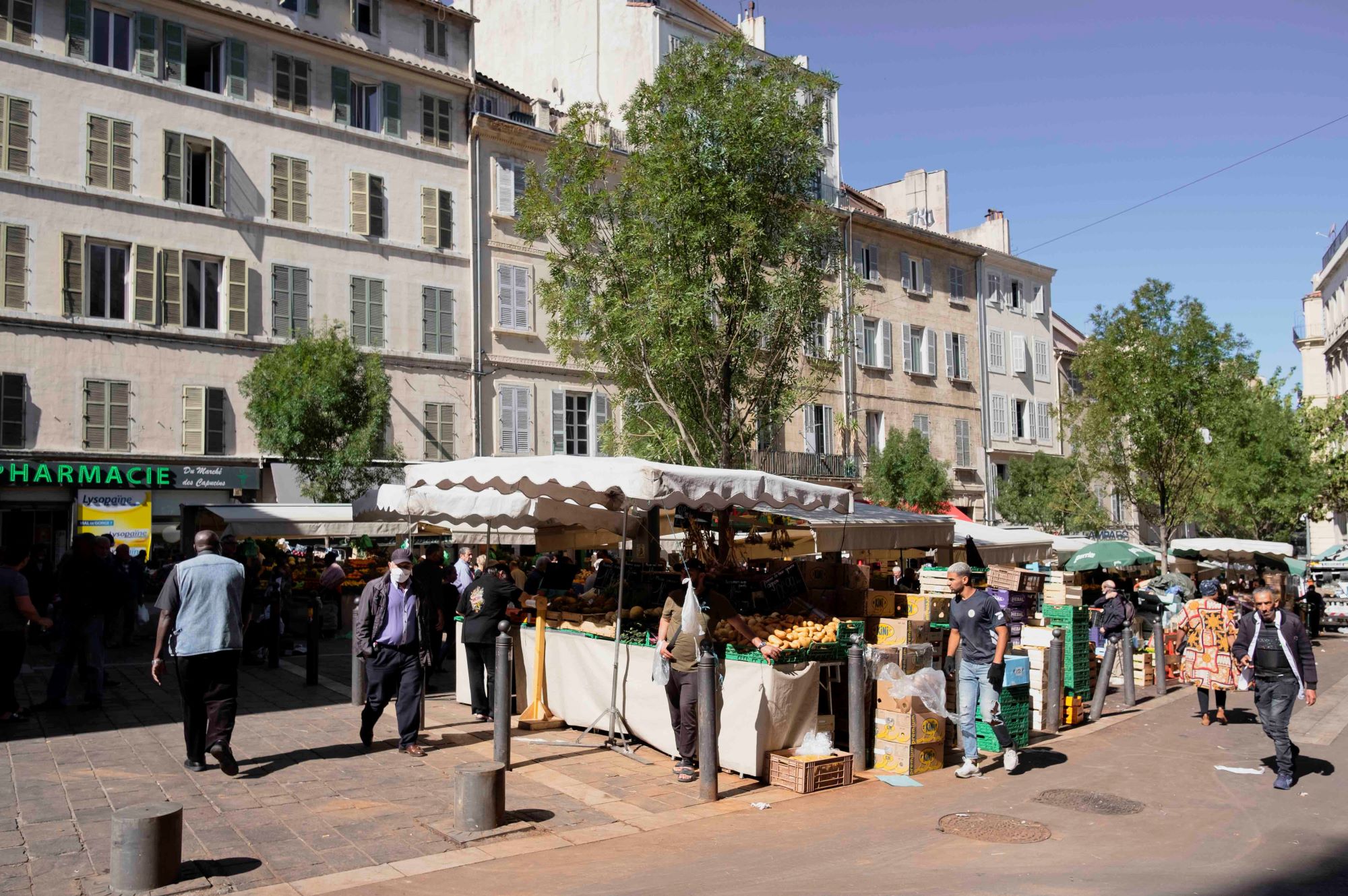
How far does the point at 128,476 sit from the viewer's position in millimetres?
23516

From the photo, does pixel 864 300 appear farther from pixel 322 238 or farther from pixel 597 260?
pixel 597 260

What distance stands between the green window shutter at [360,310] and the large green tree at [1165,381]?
18.5m

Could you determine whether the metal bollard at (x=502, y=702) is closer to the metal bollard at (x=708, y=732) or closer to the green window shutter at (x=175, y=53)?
the metal bollard at (x=708, y=732)

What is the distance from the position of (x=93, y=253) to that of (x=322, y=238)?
5.21 meters

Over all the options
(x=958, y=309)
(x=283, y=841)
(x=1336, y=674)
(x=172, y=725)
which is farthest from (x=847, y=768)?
(x=958, y=309)

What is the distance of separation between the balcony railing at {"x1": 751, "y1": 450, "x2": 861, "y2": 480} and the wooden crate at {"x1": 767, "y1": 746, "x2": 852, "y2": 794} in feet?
77.7

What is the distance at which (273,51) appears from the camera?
1039 inches

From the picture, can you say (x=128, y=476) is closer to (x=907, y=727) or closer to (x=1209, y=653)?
(x=907, y=727)

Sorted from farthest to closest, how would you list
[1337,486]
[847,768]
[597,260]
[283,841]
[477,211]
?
[1337,486]
[477,211]
[597,260]
[847,768]
[283,841]

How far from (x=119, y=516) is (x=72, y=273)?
5.24 metres

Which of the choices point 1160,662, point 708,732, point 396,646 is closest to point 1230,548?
point 1160,662

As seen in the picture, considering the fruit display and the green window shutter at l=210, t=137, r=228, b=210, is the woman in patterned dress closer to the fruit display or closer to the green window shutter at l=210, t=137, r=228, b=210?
the fruit display

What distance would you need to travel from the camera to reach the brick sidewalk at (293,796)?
20.1 feet

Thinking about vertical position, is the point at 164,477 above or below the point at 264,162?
below
